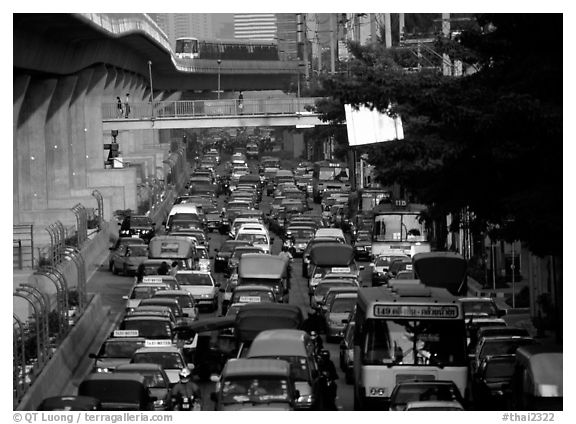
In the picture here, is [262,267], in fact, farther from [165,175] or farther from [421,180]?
[165,175]

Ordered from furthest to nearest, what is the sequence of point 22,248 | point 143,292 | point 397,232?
1. point 397,232
2. point 22,248
3. point 143,292

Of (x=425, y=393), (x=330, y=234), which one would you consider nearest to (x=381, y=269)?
(x=330, y=234)

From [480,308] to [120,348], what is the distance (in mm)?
10650

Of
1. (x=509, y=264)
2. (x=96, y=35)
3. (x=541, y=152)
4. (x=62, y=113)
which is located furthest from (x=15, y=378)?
(x=62, y=113)

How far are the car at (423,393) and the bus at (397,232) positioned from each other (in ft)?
118

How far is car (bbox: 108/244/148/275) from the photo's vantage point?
190 feet

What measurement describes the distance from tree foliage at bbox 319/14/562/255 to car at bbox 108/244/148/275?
20.4m

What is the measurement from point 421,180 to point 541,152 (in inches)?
296

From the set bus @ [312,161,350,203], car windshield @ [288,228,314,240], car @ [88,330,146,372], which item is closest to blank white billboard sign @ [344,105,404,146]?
car @ [88,330,146,372]

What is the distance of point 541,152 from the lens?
1278 inches

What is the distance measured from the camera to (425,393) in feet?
79.3

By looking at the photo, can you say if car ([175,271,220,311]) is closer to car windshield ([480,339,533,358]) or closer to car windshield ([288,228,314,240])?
car windshield ([480,339,533,358])

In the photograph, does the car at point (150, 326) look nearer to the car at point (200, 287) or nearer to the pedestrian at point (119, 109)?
the car at point (200, 287)

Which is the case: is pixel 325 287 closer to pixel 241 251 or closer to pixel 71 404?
pixel 241 251
